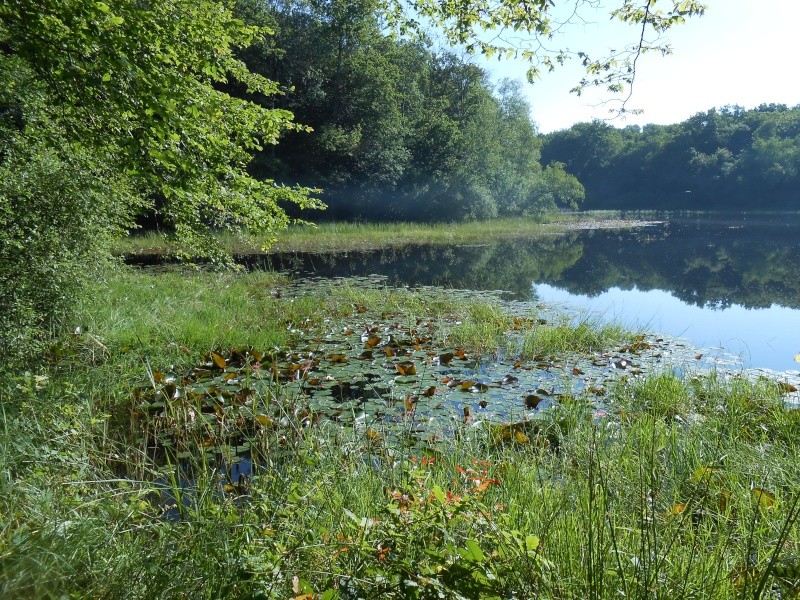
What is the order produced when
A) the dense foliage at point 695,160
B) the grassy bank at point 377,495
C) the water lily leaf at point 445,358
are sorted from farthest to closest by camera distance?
the dense foliage at point 695,160, the water lily leaf at point 445,358, the grassy bank at point 377,495

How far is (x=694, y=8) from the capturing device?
16.3 feet

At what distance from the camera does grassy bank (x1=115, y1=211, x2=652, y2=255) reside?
71.2ft

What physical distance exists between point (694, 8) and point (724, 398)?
3716mm

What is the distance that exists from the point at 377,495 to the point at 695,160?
283 feet

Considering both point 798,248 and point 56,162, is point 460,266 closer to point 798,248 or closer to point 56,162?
point 56,162

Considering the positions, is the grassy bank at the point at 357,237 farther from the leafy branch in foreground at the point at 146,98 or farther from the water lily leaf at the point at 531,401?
the water lily leaf at the point at 531,401

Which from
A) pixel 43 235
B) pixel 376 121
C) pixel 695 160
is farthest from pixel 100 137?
pixel 695 160

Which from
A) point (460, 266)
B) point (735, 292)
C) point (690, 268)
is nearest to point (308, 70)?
point (460, 266)

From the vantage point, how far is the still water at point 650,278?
10.7 m

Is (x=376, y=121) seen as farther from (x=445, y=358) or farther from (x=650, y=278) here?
(x=445, y=358)

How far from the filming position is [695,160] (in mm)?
76312

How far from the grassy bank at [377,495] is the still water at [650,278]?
14.6 ft

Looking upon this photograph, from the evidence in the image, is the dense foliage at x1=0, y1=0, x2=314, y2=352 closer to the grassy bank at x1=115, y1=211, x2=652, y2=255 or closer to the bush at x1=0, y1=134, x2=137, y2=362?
the bush at x1=0, y1=134, x2=137, y2=362

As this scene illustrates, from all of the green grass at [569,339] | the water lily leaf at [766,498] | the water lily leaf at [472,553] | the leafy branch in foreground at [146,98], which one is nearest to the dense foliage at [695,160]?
the green grass at [569,339]
